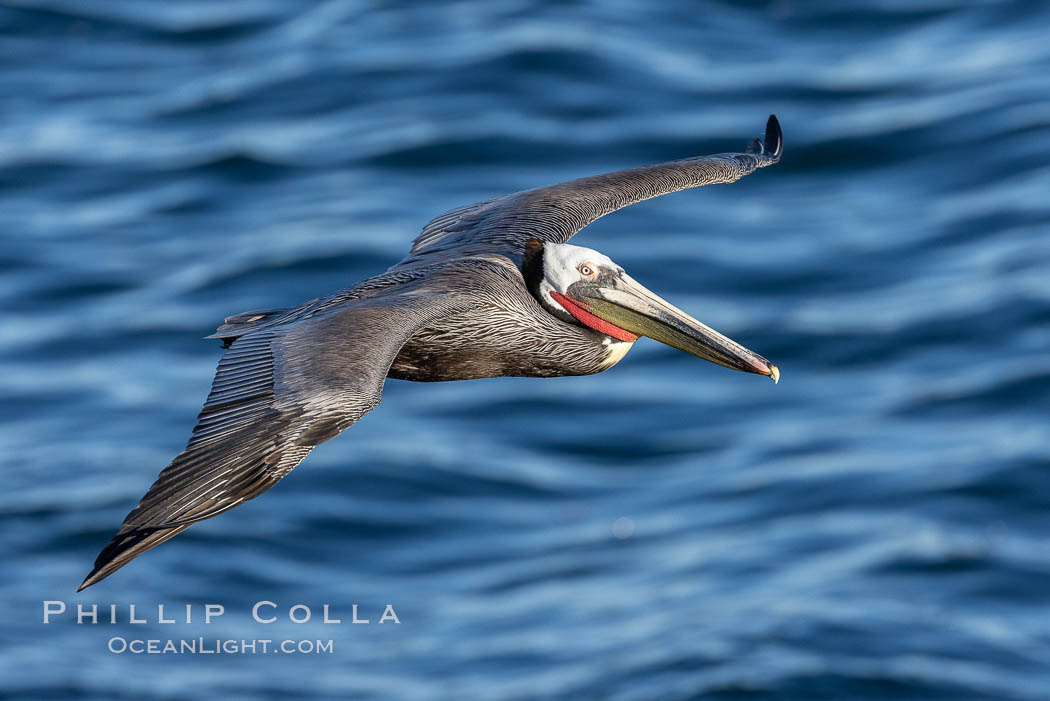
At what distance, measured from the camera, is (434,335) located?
9914 millimetres

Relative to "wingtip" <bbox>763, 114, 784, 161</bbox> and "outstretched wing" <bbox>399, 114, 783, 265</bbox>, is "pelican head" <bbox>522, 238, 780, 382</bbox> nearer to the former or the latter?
"outstretched wing" <bbox>399, 114, 783, 265</bbox>

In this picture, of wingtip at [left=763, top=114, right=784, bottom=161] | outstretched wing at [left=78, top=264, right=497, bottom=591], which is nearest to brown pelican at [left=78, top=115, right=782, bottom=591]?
outstretched wing at [left=78, top=264, right=497, bottom=591]

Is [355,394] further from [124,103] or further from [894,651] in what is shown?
[124,103]

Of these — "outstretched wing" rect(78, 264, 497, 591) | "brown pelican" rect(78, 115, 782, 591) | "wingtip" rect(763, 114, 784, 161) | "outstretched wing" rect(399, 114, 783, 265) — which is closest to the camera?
"outstretched wing" rect(78, 264, 497, 591)

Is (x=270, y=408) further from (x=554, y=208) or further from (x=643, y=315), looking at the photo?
(x=554, y=208)

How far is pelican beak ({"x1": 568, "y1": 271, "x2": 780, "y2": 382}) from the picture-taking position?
33.4 ft

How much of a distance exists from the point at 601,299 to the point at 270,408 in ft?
9.13

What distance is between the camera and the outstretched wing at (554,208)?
1127 centimetres

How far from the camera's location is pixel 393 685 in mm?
35688

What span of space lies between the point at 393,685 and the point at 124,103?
707 inches

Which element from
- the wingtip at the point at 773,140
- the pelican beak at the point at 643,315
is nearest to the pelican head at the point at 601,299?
the pelican beak at the point at 643,315

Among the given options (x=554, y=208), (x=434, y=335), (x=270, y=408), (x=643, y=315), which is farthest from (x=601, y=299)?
(x=270, y=408)

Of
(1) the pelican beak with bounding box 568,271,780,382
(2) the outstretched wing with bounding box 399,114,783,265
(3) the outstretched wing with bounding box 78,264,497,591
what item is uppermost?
(2) the outstretched wing with bounding box 399,114,783,265

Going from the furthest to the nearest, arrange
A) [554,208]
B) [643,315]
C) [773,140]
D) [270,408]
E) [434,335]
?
1. [773,140]
2. [554,208]
3. [643,315]
4. [434,335]
5. [270,408]
